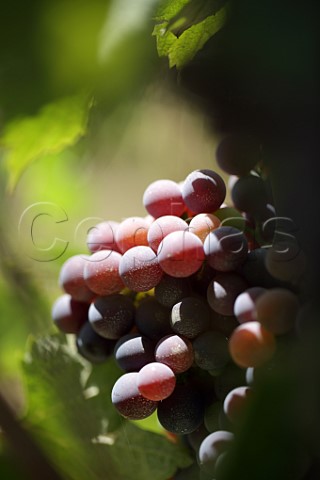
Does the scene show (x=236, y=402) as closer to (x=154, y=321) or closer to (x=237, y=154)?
(x=154, y=321)

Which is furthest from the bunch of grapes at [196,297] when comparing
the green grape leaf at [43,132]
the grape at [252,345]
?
the green grape leaf at [43,132]

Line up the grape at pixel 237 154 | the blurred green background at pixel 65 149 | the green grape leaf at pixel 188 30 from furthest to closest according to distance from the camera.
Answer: the grape at pixel 237 154
the green grape leaf at pixel 188 30
the blurred green background at pixel 65 149

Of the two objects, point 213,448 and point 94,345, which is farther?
point 94,345

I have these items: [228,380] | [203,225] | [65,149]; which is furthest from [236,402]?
[65,149]

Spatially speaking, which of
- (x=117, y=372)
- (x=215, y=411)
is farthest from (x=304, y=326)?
(x=117, y=372)

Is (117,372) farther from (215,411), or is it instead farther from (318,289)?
(318,289)

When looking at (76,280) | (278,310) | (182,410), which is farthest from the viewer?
(76,280)

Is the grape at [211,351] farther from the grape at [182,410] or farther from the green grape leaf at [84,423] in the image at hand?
the green grape leaf at [84,423]
